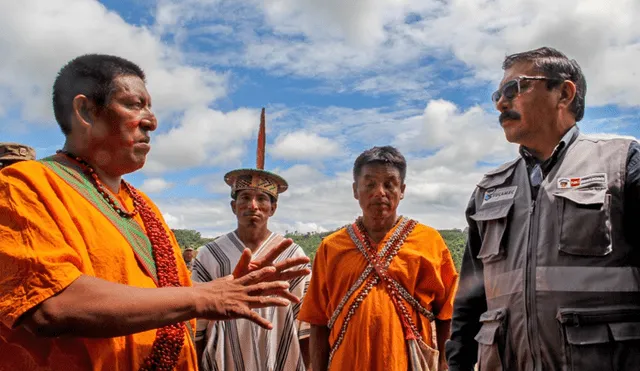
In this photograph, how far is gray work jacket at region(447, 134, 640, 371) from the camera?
271cm

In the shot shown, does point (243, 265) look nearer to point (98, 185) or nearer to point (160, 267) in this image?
point (160, 267)

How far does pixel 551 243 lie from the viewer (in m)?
2.91

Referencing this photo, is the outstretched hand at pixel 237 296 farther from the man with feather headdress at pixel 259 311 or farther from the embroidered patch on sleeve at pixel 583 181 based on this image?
the man with feather headdress at pixel 259 311

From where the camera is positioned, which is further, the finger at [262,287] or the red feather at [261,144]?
the red feather at [261,144]

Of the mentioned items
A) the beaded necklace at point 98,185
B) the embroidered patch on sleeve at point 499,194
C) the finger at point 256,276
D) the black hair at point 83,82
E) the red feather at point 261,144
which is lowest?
the finger at point 256,276

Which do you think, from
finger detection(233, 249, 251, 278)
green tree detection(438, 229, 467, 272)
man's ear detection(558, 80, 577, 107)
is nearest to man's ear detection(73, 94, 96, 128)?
finger detection(233, 249, 251, 278)

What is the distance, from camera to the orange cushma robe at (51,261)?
2004 mm

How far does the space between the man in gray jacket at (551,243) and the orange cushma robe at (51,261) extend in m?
1.85

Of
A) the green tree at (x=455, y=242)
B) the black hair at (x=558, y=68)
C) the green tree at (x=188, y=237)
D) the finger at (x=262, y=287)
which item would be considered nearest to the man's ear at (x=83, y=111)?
the finger at (x=262, y=287)

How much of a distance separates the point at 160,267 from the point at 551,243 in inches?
76.3

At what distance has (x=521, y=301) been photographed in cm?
295

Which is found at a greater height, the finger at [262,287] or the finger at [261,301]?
the finger at [262,287]

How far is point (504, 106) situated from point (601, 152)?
0.63m

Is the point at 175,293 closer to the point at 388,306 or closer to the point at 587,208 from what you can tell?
the point at 587,208
